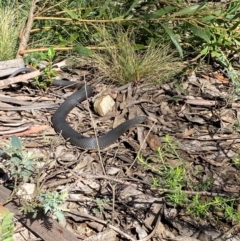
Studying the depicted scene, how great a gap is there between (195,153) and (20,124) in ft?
4.08

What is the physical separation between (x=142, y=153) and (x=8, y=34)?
184 cm

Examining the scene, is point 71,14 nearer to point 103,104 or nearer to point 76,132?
point 103,104

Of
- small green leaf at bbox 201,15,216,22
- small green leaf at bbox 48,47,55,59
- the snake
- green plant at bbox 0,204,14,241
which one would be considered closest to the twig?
small green leaf at bbox 48,47,55,59

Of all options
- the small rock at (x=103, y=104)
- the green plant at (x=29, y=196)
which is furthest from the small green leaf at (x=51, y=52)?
the green plant at (x=29, y=196)

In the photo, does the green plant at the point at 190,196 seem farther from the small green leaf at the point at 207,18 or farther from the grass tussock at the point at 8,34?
the grass tussock at the point at 8,34

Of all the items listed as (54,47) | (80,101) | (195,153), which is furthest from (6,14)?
(195,153)

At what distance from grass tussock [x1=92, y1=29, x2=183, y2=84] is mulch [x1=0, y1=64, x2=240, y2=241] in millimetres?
86

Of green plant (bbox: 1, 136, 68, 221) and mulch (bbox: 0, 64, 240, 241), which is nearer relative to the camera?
green plant (bbox: 1, 136, 68, 221)

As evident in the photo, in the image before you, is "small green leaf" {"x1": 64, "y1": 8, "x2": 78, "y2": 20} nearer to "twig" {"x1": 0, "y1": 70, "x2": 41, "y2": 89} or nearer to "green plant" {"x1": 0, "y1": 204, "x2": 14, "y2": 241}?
"twig" {"x1": 0, "y1": 70, "x2": 41, "y2": 89}

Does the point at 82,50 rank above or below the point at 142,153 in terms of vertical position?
above

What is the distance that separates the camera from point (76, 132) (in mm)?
3982

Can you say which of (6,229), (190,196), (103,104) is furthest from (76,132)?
(6,229)

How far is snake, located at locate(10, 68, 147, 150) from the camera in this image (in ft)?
12.6

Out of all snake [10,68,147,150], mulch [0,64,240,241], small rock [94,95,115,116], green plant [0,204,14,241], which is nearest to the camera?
green plant [0,204,14,241]
